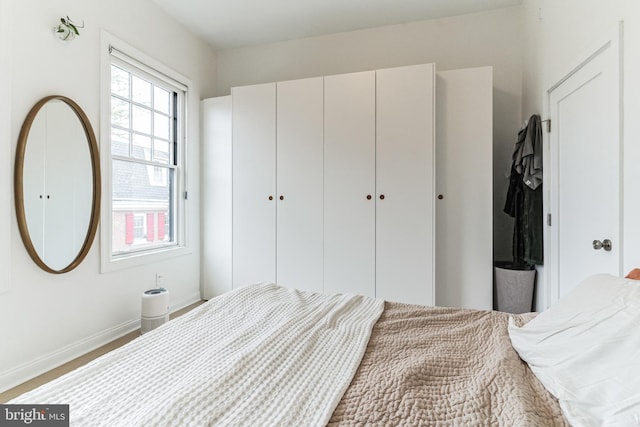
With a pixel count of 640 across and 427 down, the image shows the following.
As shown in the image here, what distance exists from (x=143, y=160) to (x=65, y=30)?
1049 millimetres

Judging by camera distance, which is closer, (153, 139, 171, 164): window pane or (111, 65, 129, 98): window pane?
(111, 65, 129, 98): window pane

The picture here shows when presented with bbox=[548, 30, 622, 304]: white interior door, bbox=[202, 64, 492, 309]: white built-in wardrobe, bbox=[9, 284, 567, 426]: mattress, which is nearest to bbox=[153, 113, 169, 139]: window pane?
bbox=[202, 64, 492, 309]: white built-in wardrobe

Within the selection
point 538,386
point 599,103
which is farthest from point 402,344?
point 599,103

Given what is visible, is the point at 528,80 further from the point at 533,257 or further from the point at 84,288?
the point at 84,288

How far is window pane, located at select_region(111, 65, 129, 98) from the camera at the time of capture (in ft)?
8.48

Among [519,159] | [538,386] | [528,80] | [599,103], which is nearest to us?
[538,386]

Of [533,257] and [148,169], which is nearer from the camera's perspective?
[533,257]

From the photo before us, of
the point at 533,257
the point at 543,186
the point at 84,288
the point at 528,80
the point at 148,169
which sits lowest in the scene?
the point at 84,288

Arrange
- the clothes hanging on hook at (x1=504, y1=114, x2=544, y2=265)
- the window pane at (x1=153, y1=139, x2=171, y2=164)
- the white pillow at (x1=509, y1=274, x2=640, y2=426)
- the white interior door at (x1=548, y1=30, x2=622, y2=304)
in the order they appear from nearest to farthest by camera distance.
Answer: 1. the white pillow at (x1=509, y1=274, x2=640, y2=426)
2. the white interior door at (x1=548, y1=30, x2=622, y2=304)
3. the clothes hanging on hook at (x1=504, y1=114, x2=544, y2=265)
4. the window pane at (x1=153, y1=139, x2=171, y2=164)

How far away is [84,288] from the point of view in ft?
7.64

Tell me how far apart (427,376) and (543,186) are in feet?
7.04

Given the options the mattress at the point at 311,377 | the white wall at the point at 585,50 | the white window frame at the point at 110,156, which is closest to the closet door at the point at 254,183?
the white window frame at the point at 110,156

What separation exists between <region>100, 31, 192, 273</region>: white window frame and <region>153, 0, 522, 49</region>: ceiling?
0.60m

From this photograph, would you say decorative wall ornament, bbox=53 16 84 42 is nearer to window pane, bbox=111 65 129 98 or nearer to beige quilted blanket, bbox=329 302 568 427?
window pane, bbox=111 65 129 98
